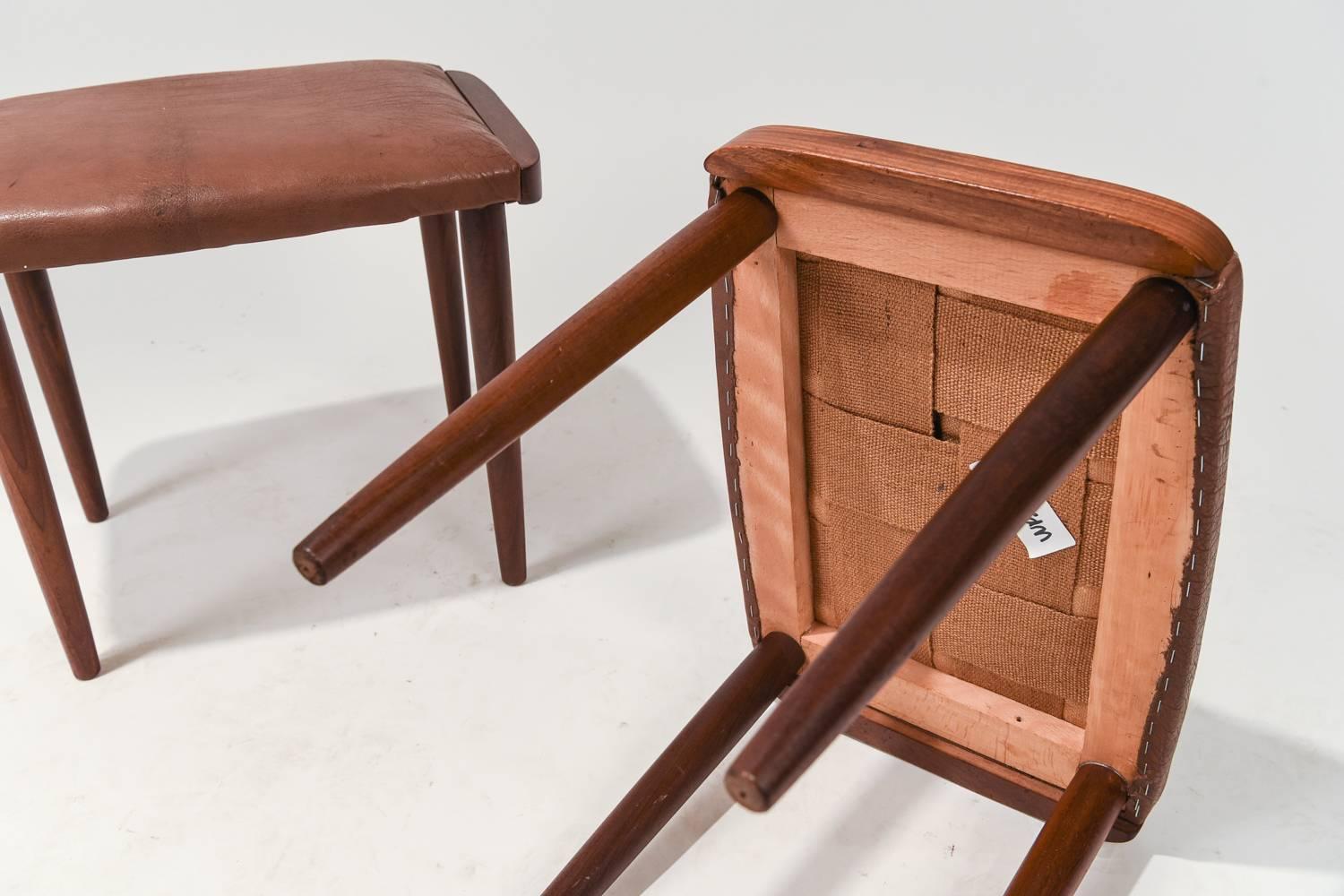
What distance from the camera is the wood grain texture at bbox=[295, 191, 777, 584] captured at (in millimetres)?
765

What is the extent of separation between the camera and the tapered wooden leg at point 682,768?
1.17 m

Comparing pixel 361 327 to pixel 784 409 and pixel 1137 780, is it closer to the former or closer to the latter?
pixel 784 409

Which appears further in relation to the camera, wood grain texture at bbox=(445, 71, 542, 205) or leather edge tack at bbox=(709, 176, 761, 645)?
wood grain texture at bbox=(445, 71, 542, 205)

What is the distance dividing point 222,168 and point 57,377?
47 centimetres

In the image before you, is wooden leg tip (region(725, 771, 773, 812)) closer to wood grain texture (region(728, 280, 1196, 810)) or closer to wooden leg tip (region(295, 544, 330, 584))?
wood grain texture (region(728, 280, 1196, 810))

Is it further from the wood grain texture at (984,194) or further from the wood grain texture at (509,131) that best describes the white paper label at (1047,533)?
the wood grain texture at (509,131)

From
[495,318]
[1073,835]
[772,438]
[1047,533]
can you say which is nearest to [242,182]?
[495,318]

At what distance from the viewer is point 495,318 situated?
4.55ft

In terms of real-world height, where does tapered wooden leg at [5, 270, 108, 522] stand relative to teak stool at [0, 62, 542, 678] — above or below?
below

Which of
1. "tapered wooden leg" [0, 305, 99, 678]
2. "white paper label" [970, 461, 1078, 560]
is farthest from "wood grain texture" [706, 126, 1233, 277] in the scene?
"tapered wooden leg" [0, 305, 99, 678]

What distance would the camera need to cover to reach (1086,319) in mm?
Result: 948

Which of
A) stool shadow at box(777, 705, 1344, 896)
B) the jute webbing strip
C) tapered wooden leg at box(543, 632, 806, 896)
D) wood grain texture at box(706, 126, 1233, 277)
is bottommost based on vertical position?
stool shadow at box(777, 705, 1344, 896)

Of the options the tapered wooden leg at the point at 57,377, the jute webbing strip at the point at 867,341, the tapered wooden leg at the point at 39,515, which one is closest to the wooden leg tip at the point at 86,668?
the tapered wooden leg at the point at 39,515

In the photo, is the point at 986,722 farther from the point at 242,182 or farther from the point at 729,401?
the point at 242,182
